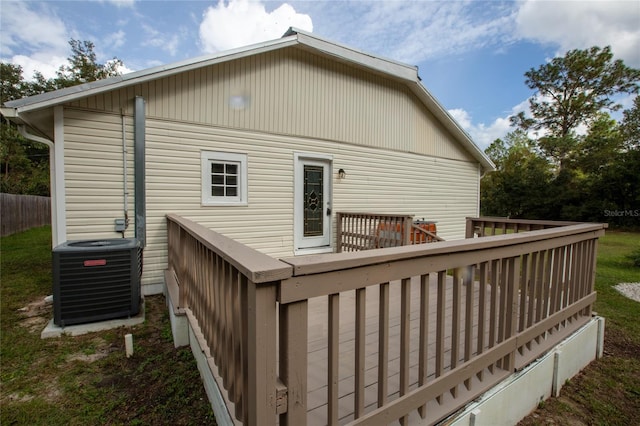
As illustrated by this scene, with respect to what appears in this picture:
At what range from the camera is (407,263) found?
4.31 ft

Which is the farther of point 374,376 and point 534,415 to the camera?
point 534,415

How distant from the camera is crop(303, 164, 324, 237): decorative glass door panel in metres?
6.02

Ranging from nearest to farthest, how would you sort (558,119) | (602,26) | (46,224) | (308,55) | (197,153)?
(197,153), (308,55), (46,224), (602,26), (558,119)

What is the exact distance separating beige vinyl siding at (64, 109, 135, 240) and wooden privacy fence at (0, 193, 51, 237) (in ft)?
31.2

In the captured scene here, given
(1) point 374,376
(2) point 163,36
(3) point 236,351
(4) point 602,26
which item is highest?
(4) point 602,26

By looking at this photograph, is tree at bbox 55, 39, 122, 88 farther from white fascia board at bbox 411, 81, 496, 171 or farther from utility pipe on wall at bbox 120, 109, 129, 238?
white fascia board at bbox 411, 81, 496, 171

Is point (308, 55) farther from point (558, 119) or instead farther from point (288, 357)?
point (558, 119)

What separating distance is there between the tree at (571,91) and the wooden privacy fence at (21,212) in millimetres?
27398

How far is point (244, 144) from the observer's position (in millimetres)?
5246

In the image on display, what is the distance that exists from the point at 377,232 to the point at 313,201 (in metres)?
1.48

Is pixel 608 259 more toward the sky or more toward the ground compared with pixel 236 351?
more toward the ground

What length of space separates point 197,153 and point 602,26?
22.6 m

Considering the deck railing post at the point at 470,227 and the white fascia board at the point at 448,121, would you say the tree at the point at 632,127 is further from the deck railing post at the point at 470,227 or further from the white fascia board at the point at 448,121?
the deck railing post at the point at 470,227

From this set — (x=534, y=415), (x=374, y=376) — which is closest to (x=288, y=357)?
(x=374, y=376)
